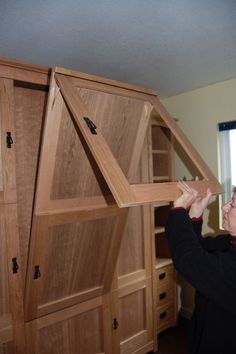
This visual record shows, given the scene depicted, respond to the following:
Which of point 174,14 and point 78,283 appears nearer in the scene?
point 174,14

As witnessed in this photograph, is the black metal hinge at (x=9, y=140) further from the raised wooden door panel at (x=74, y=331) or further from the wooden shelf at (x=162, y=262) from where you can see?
the wooden shelf at (x=162, y=262)

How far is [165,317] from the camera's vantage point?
2.72m

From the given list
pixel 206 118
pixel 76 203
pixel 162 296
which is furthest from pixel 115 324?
pixel 206 118

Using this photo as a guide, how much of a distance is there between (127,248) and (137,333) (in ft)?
2.41

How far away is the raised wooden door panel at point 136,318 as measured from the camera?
227 cm

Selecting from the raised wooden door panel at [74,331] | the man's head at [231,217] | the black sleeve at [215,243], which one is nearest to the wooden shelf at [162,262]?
the raised wooden door panel at [74,331]

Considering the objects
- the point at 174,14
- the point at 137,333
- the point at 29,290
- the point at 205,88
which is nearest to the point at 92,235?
the point at 29,290

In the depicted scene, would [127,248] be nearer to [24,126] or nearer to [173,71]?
[24,126]

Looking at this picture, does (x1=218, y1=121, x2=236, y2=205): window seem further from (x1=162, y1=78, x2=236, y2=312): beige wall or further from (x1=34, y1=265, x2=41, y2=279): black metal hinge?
(x1=34, y1=265, x2=41, y2=279): black metal hinge

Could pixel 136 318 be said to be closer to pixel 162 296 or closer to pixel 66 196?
pixel 162 296

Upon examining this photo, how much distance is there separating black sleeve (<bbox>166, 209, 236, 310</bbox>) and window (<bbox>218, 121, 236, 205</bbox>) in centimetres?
176

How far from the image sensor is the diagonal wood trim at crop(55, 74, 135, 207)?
97 centimetres

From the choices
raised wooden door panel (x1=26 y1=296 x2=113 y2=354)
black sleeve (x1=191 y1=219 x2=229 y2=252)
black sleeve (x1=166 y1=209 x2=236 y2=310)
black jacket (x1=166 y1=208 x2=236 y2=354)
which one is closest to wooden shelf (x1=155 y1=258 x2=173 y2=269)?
raised wooden door panel (x1=26 y1=296 x2=113 y2=354)

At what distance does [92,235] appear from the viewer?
183cm
